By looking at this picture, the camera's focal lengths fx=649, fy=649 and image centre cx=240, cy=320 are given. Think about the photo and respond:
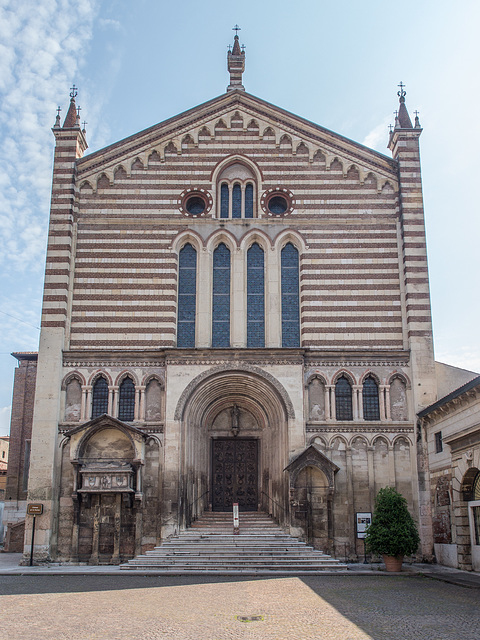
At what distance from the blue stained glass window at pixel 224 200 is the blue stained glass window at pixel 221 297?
144cm

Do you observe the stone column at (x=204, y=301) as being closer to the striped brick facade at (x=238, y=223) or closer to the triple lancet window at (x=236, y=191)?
the striped brick facade at (x=238, y=223)

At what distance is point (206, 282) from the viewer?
26.7 m

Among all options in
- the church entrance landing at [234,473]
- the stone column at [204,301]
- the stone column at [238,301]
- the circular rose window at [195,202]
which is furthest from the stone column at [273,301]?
the church entrance landing at [234,473]

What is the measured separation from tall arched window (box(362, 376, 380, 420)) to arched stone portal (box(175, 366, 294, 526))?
3.05 meters

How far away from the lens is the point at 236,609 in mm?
13695

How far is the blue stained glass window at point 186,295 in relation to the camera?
26344 mm

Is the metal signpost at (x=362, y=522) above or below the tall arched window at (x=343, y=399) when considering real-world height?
below

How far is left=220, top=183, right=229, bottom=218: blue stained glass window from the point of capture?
1097 inches

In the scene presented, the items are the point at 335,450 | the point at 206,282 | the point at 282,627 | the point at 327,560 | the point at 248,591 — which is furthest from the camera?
the point at 206,282

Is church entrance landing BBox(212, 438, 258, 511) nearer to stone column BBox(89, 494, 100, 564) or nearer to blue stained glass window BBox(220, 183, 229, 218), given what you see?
stone column BBox(89, 494, 100, 564)

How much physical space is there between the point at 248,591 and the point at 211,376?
9.97m

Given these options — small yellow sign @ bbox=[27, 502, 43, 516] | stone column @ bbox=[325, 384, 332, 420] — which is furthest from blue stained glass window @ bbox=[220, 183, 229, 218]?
small yellow sign @ bbox=[27, 502, 43, 516]

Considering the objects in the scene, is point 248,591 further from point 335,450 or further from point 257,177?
point 257,177

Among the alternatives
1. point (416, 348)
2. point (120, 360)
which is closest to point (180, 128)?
point (120, 360)
